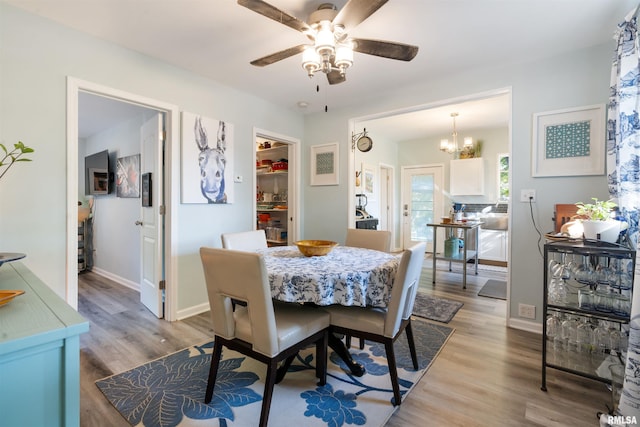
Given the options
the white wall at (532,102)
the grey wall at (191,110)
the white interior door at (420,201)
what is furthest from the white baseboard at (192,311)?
the white interior door at (420,201)

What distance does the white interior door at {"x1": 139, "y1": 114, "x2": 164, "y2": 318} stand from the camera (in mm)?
2895

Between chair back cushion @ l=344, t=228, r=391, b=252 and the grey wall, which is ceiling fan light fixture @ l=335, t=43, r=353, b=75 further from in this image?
the grey wall

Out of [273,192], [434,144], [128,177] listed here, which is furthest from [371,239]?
[434,144]

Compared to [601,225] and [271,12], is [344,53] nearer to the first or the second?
[271,12]

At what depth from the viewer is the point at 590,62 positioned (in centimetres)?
243

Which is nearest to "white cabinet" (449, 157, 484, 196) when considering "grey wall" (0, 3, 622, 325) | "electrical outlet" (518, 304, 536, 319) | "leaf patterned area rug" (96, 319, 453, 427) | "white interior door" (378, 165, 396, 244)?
"white interior door" (378, 165, 396, 244)

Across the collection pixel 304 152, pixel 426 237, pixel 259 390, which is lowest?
pixel 259 390

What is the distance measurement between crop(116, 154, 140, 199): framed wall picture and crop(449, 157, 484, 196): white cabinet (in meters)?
5.40

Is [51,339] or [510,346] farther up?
[51,339]

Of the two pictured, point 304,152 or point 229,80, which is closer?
point 229,80

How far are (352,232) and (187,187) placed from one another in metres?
1.67

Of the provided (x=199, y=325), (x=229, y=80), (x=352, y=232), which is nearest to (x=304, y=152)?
(x=229, y=80)

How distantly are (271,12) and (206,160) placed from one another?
1.80 m

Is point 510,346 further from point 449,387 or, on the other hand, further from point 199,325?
point 199,325
